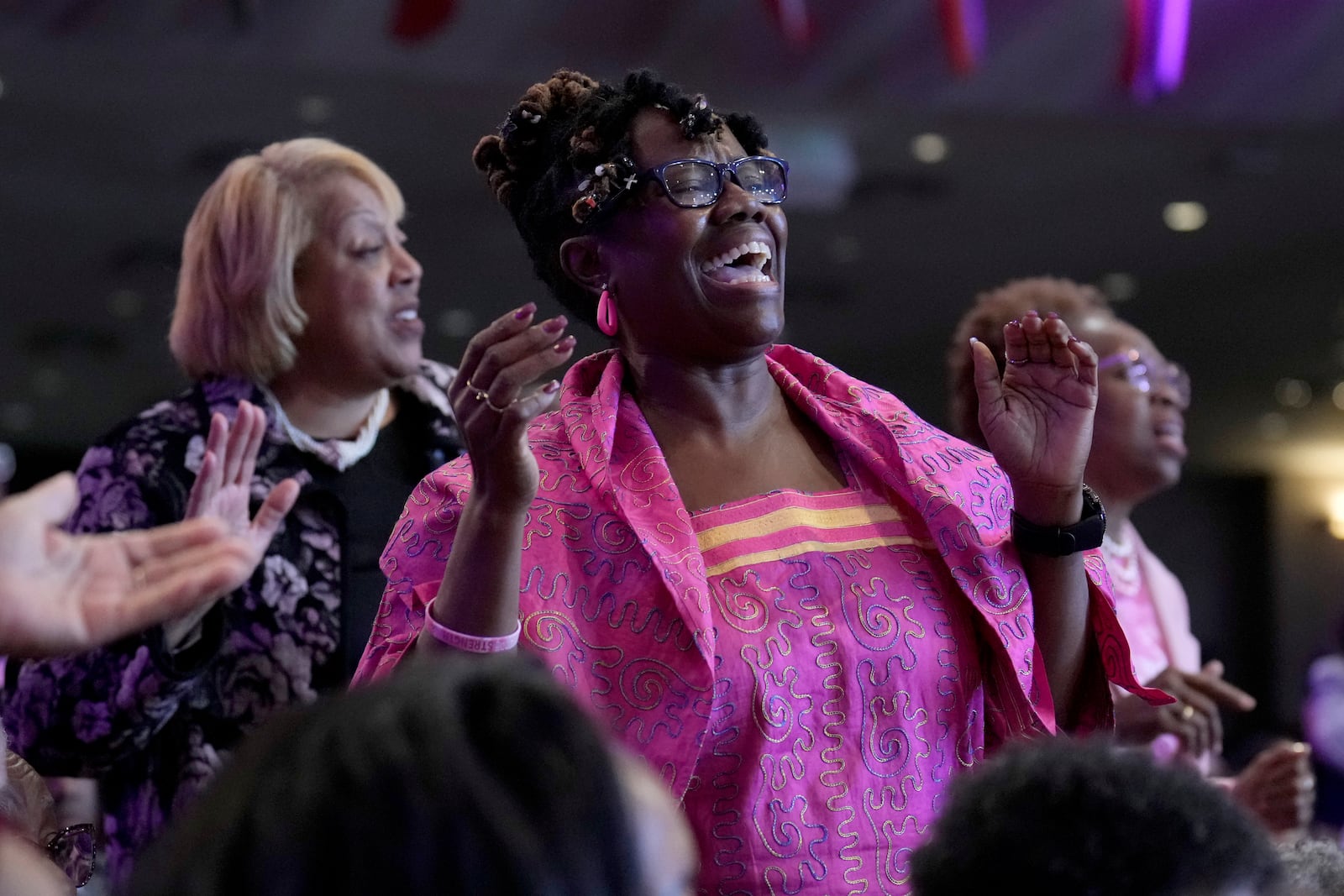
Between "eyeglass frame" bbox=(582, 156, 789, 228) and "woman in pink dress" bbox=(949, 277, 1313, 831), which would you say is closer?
"eyeglass frame" bbox=(582, 156, 789, 228)

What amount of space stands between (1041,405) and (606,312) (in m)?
0.56

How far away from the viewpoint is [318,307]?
2824mm

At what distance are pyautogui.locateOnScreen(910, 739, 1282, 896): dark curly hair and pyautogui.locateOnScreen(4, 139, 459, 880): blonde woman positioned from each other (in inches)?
46.2

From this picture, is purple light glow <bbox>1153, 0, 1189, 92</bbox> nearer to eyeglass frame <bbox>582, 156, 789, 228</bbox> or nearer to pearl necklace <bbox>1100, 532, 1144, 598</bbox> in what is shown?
pearl necklace <bbox>1100, 532, 1144, 598</bbox>

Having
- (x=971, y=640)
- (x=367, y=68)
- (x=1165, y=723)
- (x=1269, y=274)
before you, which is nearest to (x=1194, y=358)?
(x=1269, y=274)

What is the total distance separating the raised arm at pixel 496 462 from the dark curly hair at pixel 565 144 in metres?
0.44

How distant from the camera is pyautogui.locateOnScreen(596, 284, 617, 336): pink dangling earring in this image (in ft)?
6.73

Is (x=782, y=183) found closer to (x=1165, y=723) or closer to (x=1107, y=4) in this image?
(x=1165, y=723)

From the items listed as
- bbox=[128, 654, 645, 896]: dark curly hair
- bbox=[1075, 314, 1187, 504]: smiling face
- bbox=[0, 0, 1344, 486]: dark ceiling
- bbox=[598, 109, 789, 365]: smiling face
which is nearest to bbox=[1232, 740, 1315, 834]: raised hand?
bbox=[1075, 314, 1187, 504]: smiling face

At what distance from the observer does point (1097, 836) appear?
107 centimetres

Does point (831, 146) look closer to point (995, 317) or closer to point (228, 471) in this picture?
point (995, 317)

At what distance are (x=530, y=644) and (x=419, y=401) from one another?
1.19m

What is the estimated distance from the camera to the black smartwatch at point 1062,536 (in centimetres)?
184

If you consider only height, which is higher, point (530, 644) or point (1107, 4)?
point (1107, 4)
